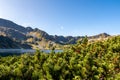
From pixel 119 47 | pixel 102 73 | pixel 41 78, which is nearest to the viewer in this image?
pixel 41 78

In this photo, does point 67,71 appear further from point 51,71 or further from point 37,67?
point 37,67

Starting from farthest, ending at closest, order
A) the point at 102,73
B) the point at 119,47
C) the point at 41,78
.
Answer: the point at 119,47 < the point at 102,73 < the point at 41,78

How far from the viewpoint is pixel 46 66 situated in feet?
210

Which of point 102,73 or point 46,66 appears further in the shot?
point 102,73

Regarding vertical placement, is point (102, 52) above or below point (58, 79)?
above

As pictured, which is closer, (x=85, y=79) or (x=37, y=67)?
(x=85, y=79)

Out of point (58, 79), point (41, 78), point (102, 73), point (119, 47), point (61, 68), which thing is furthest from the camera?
point (119, 47)

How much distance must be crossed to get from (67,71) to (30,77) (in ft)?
33.0

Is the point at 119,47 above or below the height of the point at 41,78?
above

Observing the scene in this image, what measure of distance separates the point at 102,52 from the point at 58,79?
50.4 metres

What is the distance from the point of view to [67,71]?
62812mm

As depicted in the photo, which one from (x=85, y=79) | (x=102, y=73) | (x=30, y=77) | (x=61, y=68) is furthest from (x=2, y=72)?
(x=102, y=73)

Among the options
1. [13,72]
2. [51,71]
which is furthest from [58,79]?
[13,72]

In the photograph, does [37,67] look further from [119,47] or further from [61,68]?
[119,47]
